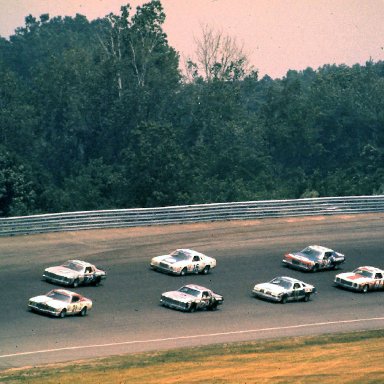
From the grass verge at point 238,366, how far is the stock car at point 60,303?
462cm

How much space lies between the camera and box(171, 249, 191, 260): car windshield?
5131 centimetres

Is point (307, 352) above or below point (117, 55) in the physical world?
below

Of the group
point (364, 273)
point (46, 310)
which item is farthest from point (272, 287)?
point (46, 310)

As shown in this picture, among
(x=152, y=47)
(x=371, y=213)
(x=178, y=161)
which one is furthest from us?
(x=152, y=47)

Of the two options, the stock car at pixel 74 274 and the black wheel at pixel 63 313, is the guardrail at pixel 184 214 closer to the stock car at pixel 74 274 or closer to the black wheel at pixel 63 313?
the stock car at pixel 74 274

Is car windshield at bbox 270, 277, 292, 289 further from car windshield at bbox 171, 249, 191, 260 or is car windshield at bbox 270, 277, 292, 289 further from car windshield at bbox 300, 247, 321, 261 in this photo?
car windshield at bbox 300, 247, 321, 261

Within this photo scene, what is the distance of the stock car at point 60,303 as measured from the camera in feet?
139

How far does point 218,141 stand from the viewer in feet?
315

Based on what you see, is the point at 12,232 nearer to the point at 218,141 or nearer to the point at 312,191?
the point at 312,191

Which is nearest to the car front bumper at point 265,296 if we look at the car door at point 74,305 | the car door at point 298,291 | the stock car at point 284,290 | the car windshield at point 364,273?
the stock car at point 284,290

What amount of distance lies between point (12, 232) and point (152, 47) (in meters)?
50.5

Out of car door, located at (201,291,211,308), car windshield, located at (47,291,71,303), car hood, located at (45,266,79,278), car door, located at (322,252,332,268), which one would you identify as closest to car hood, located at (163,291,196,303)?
car door, located at (201,291,211,308)

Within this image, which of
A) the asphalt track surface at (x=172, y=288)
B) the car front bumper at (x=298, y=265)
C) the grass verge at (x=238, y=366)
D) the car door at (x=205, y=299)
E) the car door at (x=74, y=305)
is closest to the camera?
the grass verge at (x=238, y=366)

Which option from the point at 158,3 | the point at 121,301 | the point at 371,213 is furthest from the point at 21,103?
the point at 121,301
